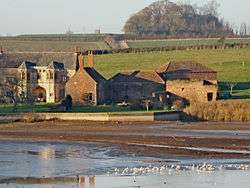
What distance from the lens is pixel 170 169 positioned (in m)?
40.4

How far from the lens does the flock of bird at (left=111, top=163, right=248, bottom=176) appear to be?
3919 centimetres

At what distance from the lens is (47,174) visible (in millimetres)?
38875

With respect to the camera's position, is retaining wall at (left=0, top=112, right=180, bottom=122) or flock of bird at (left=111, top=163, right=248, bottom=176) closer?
flock of bird at (left=111, top=163, right=248, bottom=176)

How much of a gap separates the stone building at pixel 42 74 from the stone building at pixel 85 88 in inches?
152

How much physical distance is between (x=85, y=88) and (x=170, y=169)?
4090 cm

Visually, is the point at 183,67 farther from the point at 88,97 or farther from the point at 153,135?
the point at 153,135

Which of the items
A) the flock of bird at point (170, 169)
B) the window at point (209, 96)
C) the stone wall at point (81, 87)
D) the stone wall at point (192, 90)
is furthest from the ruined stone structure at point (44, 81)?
the flock of bird at point (170, 169)

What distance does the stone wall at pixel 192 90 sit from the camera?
263 ft

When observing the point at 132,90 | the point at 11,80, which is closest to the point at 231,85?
the point at 132,90

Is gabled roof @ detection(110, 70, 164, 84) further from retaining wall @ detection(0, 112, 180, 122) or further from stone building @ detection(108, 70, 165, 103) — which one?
retaining wall @ detection(0, 112, 180, 122)

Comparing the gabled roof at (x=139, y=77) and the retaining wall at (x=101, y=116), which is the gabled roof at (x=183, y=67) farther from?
the retaining wall at (x=101, y=116)

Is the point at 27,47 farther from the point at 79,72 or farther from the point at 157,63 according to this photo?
the point at 79,72

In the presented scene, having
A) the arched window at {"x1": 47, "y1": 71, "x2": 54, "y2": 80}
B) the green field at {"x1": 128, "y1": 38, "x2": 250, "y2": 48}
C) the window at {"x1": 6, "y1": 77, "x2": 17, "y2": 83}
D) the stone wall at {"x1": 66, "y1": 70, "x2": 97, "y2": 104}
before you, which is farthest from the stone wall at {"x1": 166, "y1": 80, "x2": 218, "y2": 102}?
the green field at {"x1": 128, "y1": 38, "x2": 250, "y2": 48}

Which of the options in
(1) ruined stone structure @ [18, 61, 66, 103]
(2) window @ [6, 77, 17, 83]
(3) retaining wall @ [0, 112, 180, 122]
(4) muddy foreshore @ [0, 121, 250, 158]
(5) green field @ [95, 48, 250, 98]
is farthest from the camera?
(5) green field @ [95, 48, 250, 98]
